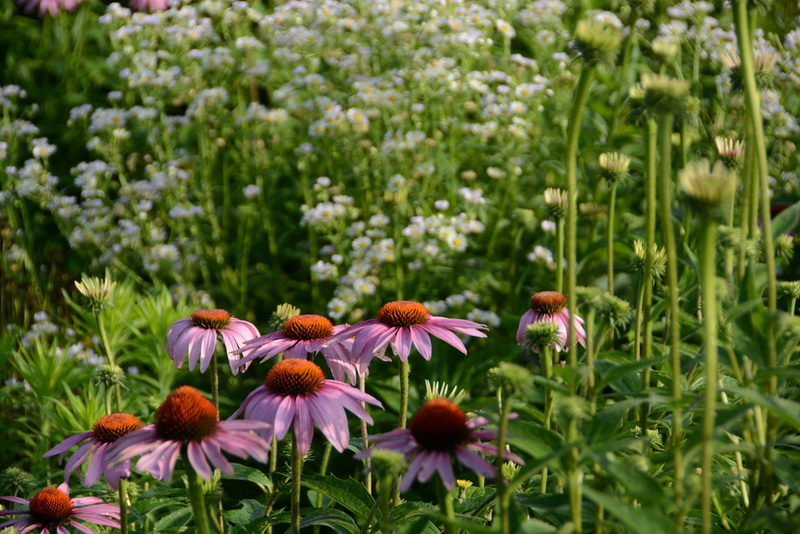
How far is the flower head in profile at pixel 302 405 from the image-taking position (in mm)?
1284

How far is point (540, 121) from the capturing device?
374 centimetres

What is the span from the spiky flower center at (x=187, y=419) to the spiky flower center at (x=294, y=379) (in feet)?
0.58

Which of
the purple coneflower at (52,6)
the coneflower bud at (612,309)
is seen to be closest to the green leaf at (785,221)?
the coneflower bud at (612,309)

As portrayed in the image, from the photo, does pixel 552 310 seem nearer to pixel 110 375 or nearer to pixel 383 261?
pixel 110 375

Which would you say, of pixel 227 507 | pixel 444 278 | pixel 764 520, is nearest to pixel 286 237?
pixel 444 278

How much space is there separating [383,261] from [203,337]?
1648 mm

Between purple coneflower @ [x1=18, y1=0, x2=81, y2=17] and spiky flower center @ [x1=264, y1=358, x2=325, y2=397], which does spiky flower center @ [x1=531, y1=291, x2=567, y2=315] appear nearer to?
Result: spiky flower center @ [x1=264, y1=358, x2=325, y2=397]

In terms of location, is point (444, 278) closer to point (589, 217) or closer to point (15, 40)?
point (589, 217)

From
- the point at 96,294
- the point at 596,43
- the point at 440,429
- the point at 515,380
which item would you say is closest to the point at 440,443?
the point at 440,429

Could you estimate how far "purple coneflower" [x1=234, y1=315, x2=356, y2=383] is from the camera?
1549 millimetres

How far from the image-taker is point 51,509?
153 centimetres

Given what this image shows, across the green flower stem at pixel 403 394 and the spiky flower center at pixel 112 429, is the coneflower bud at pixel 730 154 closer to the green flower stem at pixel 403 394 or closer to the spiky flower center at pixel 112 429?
the green flower stem at pixel 403 394

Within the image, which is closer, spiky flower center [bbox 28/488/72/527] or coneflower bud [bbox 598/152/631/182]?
spiky flower center [bbox 28/488/72/527]

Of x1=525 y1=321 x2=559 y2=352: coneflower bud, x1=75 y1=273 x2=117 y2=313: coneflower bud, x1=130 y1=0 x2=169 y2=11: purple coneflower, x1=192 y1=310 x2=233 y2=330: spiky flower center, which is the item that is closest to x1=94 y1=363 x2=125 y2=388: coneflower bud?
x1=75 y1=273 x2=117 y2=313: coneflower bud
